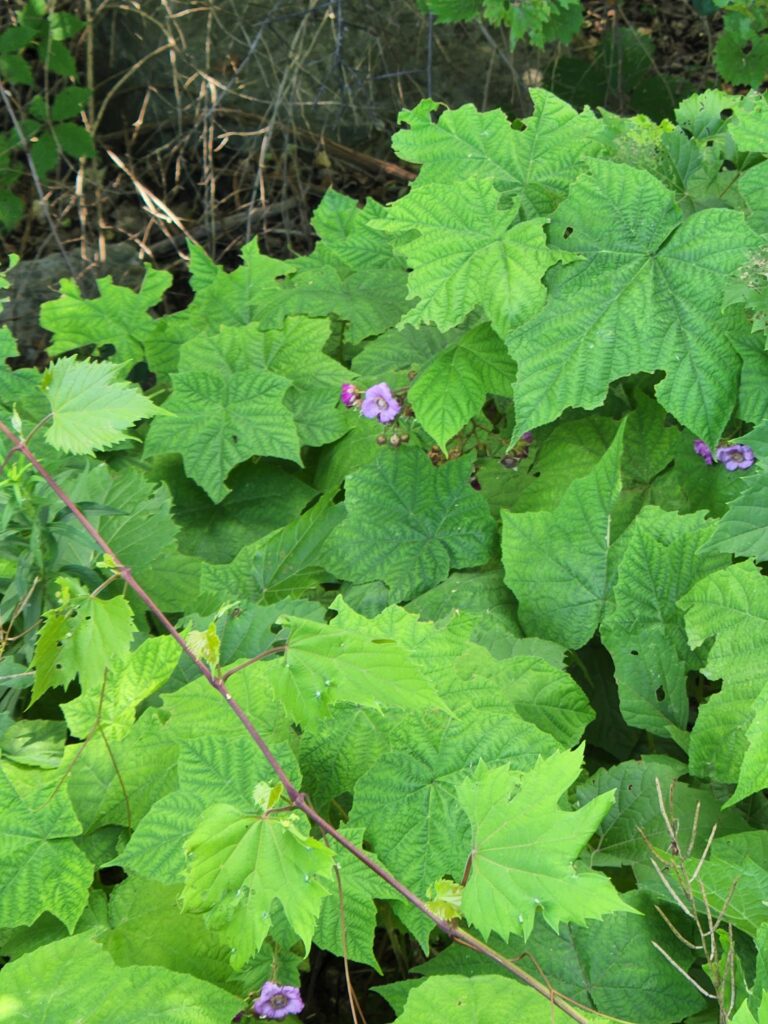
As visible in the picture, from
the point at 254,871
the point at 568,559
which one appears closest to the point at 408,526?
the point at 568,559

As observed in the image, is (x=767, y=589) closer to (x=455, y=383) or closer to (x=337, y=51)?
(x=455, y=383)

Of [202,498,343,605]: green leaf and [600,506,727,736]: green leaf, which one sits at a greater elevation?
[600,506,727,736]: green leaf

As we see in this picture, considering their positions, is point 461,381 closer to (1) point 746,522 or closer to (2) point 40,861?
(1) point 746,522

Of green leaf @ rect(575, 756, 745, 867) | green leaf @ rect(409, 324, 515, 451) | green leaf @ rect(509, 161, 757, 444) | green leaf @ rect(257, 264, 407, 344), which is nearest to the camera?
green leaf @ rect(575, 756, 745, 867)

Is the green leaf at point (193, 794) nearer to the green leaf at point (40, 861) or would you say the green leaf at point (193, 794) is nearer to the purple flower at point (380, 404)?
the green leaf at point (40, 861)

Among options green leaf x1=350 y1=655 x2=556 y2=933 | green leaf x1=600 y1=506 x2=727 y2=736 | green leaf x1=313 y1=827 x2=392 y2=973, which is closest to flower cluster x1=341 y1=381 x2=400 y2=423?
green leaf x1=600 y1=506 x2=727 y2=736

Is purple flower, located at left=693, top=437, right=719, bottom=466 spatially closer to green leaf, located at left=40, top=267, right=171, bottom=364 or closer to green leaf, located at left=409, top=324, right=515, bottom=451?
green leaf, located at left=409, top=324, right=515, bottom=451

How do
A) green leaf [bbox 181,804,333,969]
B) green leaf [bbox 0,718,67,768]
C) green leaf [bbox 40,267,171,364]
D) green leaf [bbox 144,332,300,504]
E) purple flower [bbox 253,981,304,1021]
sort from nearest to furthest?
green leaf [bbox 181,804,333,969]
purple flower [bbox 253,981,304,1021]
green leaf [bbox 0,718,67,768]
green leaf [bbox 144,332,300,504]
green leaf [bbox 40,267,171,364]

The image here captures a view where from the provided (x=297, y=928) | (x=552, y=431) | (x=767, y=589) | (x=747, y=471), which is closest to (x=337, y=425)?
(x=552, y=431)
